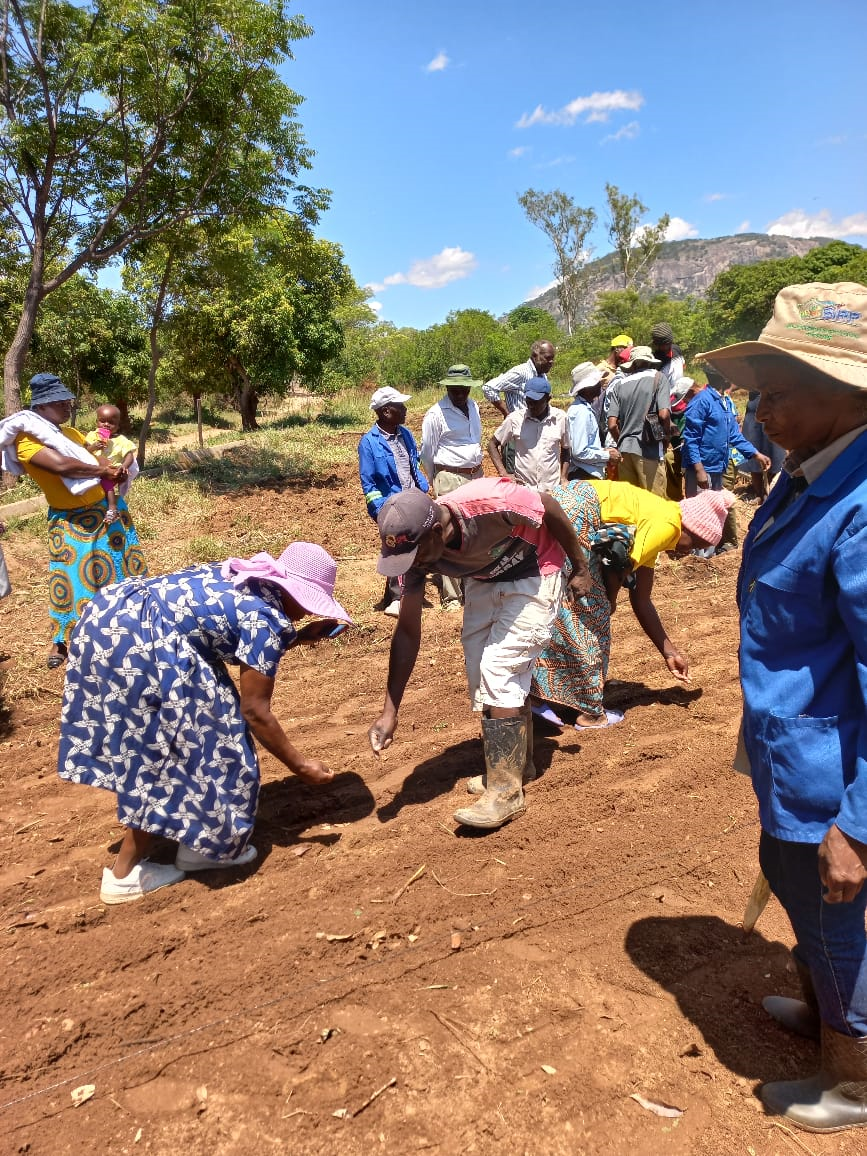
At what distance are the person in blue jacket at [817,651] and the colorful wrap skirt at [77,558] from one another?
13.7ft

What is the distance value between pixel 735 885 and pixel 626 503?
181cm

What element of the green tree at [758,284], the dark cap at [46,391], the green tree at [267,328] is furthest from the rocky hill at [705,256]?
the dark cap at [46,391]

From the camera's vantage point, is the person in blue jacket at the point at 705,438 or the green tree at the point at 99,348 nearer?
the person in blue jacket at the point at 705,438

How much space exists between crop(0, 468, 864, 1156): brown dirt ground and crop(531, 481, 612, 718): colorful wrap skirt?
25 centimetres

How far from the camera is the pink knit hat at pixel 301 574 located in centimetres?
281

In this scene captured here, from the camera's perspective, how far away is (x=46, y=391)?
4.69 metres

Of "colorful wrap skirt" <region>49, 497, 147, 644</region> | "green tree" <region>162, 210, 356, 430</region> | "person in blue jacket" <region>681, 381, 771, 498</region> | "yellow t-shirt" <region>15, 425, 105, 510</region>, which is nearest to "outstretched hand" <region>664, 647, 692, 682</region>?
"person in blue jacket" <region>681, 381, 771, 498</region>

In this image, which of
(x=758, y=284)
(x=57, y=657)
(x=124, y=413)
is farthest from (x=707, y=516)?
(x=758, y=284)

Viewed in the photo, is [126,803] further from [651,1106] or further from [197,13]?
[197,13]

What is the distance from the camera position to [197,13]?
31.9 feet

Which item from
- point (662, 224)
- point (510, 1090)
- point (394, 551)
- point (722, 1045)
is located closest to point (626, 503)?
point (394, 551)

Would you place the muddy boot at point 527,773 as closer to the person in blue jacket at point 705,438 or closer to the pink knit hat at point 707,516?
the pink knit hat at point 707,516

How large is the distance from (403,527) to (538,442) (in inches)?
135

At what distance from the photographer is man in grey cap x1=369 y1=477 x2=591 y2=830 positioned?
2971mm
